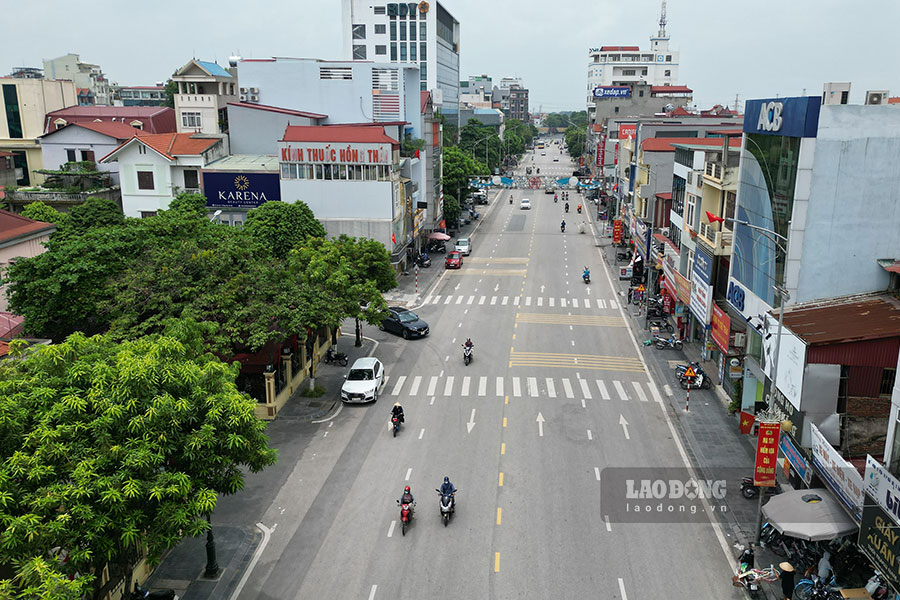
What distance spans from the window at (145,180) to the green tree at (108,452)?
4603 cm

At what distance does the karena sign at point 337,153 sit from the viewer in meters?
56.2

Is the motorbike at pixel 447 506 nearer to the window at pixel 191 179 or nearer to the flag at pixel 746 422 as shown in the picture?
the flag at pixel 746 422

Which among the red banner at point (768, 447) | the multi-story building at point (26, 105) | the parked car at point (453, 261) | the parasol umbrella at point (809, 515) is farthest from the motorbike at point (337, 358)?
the multi-story building at point (26, 105)

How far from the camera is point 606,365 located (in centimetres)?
4103

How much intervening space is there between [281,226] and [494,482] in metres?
28.8

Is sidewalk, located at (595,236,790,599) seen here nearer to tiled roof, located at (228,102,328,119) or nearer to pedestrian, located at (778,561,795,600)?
pedestrian, located at (778,561,795,600)

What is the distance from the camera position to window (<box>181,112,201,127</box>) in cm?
8031

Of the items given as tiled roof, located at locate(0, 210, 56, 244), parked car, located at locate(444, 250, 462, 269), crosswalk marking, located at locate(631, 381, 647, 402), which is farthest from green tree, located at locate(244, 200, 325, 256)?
crosswalk marking, located at locate(631, 381, 647, 402)

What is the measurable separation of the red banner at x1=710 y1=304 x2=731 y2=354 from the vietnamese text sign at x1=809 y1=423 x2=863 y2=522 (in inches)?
440

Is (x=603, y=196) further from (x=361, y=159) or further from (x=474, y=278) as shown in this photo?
(x=361, y=159)

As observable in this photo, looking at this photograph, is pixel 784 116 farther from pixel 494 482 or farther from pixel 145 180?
pixel 145 180

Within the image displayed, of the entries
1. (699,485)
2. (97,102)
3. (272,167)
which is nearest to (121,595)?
(699,485)

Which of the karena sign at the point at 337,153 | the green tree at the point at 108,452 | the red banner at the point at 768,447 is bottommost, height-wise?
the red banner at the point at 768,447

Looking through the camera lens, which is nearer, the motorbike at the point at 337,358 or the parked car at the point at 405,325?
the motorbike at the point at 337,358
